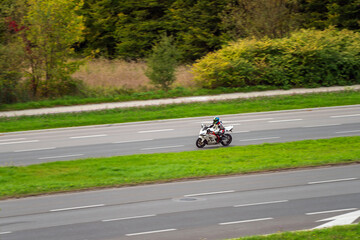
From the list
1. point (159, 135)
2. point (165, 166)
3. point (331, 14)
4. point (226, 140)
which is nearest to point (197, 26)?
point (331, 14)

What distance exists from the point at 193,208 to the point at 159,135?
911cm

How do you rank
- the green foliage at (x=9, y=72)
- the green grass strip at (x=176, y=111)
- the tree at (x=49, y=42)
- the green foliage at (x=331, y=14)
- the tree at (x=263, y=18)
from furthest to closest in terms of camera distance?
the green foliage at (x=331, y=14) → the tree at (x=263, y=18) → the tree at (x=49, y=42) → the green foliage at (x=9, y=72) → the green grass strip at (x=176, y=111)

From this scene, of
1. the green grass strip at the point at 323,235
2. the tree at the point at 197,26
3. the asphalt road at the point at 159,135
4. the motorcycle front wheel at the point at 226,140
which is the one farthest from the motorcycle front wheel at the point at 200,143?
the tree at the point at 197,26

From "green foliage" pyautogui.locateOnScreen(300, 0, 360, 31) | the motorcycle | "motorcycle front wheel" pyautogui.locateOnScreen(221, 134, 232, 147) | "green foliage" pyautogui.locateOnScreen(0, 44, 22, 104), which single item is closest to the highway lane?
the motorcycle

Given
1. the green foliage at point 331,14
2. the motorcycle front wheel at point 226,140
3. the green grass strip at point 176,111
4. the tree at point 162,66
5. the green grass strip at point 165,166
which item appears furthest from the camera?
the green foliage at point 331,14

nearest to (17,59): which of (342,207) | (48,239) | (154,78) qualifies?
(154,78)

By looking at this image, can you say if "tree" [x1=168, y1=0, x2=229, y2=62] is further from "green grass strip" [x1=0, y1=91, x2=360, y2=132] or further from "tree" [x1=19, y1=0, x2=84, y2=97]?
"green grass strip" [x1=0, y1=91, x2=360, y2=132]

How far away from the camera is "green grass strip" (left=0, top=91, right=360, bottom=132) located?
22.6 meters

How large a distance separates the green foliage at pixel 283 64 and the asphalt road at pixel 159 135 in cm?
562

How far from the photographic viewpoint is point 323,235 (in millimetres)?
8211

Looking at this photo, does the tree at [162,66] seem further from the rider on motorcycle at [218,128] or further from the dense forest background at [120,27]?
the rider on motorcycle at [218,128]

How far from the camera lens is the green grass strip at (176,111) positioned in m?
22.6

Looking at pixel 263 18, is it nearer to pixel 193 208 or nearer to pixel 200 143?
pixel 200 143

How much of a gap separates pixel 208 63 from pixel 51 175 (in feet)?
55.2
